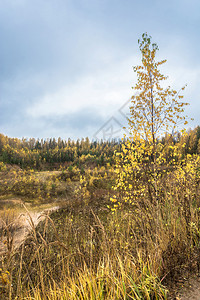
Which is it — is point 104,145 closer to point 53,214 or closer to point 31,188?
point 31,188

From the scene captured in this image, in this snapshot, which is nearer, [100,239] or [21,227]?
[100,239]

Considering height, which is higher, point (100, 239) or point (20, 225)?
point (100, 239)

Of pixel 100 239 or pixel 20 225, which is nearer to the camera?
pixel 100 239

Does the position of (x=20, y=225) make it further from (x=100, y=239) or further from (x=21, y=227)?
(x=100, y=239)

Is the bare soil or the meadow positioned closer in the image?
the bare soil

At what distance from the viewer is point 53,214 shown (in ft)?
32.8

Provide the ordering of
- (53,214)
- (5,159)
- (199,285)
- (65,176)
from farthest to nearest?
(5,159) < (65,176) < (53,214) < (199,285)

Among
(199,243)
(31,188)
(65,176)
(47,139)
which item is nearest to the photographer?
(199,243)

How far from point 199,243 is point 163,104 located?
8.37ft

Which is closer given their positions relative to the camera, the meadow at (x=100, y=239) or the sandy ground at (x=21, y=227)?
the sandy ground at (x=21, y=227)

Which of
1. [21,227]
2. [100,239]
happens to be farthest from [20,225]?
[100,239]

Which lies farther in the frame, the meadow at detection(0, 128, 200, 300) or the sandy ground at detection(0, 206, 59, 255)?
the meadow at detection(0, 128, 200, 300)

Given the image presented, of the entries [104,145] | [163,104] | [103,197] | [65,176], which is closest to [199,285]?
[163,104]

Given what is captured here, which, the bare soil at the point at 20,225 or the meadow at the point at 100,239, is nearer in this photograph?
the bare soil at the point at 20,225
